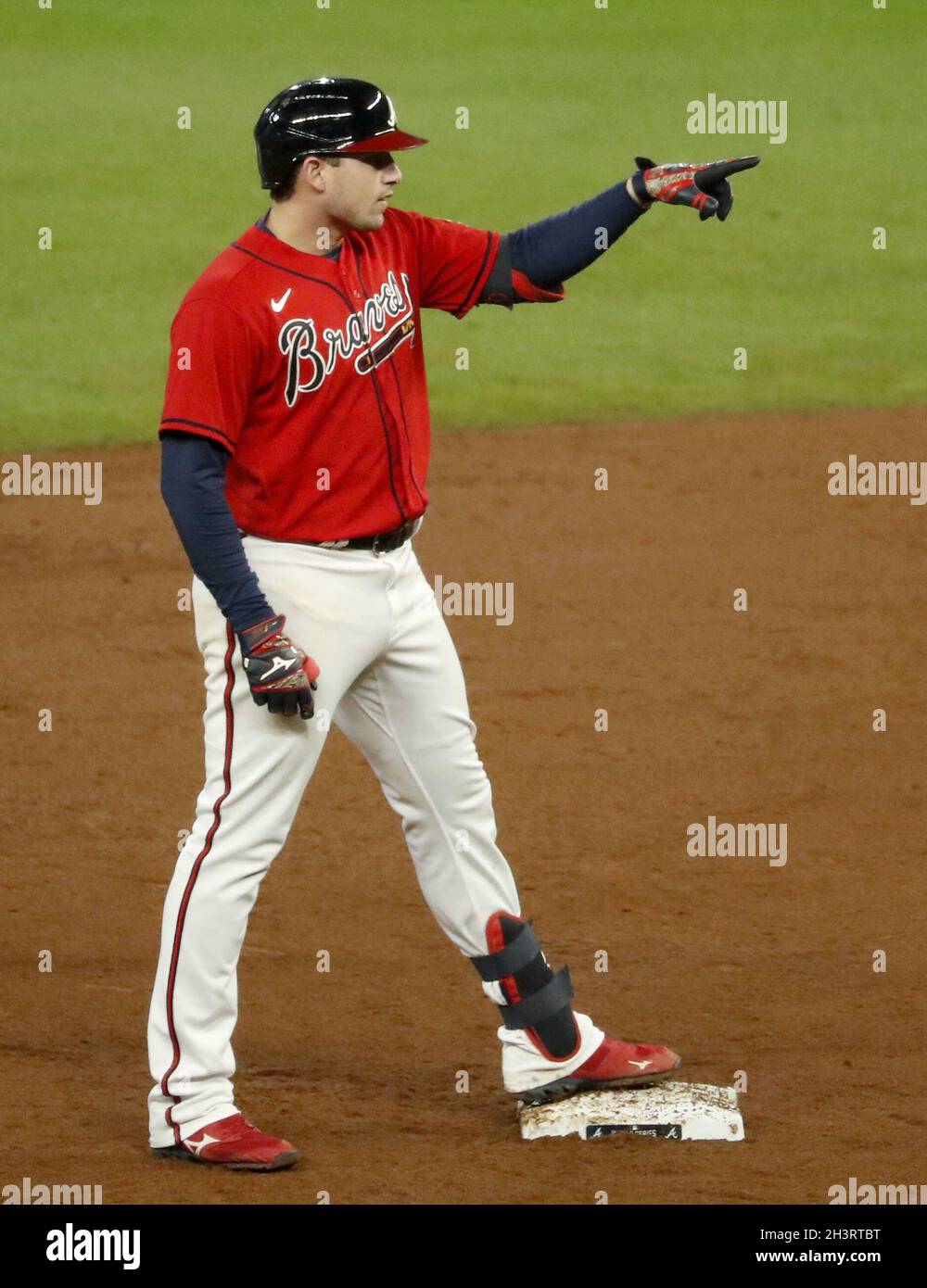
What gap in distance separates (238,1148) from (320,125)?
1.81 meters

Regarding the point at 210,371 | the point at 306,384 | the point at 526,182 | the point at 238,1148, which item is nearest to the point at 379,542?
the point at 306,384

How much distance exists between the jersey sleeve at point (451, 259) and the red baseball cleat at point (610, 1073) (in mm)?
1455

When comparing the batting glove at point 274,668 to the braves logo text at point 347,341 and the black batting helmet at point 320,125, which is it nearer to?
the braves logo text at point 347,341

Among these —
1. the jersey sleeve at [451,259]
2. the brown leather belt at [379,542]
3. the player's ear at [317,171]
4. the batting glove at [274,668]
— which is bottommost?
the batting glove at [274,668]

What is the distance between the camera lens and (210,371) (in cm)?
338

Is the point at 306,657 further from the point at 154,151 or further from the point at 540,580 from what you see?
the point at 154,151

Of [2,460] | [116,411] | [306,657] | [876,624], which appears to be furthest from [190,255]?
[306,657]

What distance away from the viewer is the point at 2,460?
9539 millimetres

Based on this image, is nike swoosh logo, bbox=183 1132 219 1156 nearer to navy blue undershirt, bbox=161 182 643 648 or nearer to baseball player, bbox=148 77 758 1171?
baseball player, bbox=148 77 758 1171

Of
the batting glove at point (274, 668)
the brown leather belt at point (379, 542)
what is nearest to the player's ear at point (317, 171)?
the brown leather belt at point (379, 542)

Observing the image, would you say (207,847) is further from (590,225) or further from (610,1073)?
(590,225)

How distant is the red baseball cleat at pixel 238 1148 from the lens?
11.6 ft

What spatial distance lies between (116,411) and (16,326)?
185 centimetres

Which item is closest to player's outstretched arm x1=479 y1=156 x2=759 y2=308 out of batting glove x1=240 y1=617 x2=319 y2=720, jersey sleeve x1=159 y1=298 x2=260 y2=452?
jersey sleeve x1=159 y1=298 x2=260 y2=452
